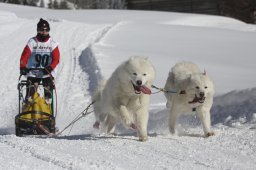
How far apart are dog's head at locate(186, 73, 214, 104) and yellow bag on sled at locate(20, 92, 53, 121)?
201 cm

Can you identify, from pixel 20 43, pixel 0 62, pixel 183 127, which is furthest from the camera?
pixel 20 43

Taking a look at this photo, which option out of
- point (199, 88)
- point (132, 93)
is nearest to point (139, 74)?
point (132, 93)

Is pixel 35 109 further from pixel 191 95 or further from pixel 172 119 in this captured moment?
pixel 191 95

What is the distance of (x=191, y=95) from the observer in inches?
275

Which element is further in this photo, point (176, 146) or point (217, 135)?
point (217, 135)

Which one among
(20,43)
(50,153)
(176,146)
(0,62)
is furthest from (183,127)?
(20,43)

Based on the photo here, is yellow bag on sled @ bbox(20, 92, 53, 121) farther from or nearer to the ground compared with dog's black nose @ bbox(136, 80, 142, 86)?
nearer to the ground

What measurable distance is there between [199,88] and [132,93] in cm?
88

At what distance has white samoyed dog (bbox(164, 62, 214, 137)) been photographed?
6.86 metres

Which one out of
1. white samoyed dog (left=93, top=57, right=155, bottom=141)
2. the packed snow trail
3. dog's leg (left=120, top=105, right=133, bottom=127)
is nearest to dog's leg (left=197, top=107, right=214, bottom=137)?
the packed snow trail

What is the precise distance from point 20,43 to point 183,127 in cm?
1207

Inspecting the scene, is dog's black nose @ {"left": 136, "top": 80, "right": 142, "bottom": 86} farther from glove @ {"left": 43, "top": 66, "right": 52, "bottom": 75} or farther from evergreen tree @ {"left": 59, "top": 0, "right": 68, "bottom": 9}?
evergreen tree @ {"left": 59, "top": 0, "right": 68, "bottom": 9}

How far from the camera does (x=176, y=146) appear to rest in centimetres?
631

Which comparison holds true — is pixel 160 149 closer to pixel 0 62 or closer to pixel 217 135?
pixel 217 135
